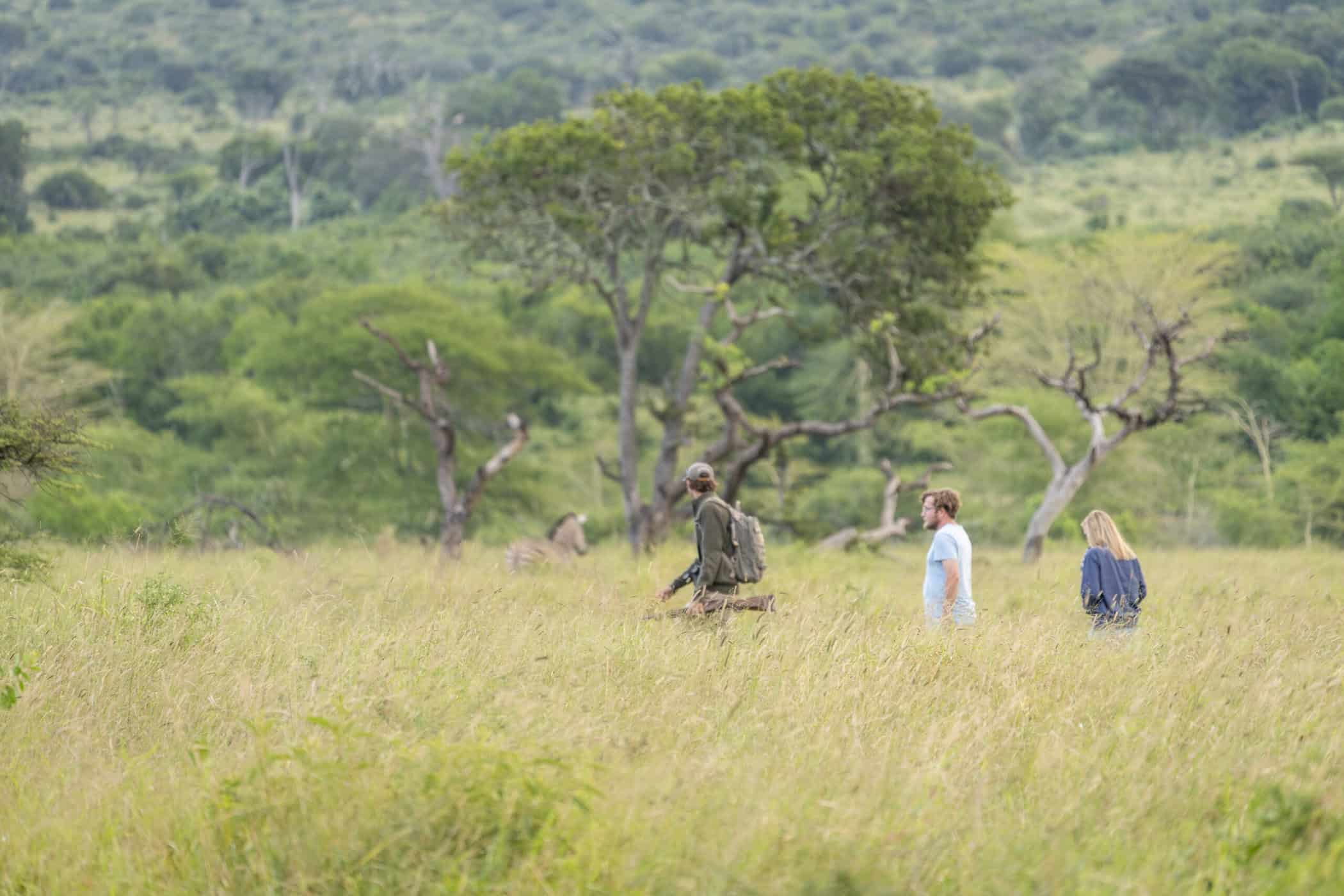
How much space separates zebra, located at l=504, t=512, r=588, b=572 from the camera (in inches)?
622

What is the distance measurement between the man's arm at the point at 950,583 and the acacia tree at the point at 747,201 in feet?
44.3

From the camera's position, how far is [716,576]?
8195mm

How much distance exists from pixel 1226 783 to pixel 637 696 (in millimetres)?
2398

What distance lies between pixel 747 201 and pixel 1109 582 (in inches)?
571

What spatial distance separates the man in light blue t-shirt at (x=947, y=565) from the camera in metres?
8.54

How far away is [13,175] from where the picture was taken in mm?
81000

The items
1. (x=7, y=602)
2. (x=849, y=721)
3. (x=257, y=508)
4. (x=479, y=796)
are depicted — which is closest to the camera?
(x=479, y=796)

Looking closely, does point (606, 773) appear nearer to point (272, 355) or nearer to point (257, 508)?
point (257, 508)

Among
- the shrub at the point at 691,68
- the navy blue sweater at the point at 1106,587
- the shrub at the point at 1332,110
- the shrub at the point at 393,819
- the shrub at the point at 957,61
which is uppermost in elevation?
the shrub at the point at 957,61

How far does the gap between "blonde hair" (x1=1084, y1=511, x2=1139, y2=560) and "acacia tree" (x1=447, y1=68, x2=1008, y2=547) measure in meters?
13.3

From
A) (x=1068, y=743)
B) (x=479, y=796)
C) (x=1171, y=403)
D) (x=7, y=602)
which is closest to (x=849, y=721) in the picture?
(x=1068, y=743)

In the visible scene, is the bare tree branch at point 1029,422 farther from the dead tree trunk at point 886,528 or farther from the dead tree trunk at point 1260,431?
the dead tree trunk at point 1260,431

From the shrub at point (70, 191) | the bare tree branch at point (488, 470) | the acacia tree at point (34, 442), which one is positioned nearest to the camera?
the acacia tree at point (34, 442)

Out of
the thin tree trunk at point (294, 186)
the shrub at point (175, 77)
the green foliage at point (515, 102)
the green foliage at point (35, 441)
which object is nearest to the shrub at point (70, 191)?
the thin tree trunk at point (294, 186)
